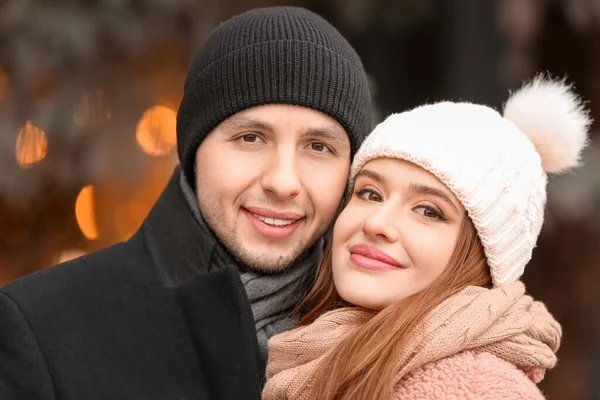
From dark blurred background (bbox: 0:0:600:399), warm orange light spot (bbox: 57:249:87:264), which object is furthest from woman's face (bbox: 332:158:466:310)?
warm orange light spot (bbox: 57:249:87:264)

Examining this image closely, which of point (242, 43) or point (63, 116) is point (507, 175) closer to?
point (242, 43)

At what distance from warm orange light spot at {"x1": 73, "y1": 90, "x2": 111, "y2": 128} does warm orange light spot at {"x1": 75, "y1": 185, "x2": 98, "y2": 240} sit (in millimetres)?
280

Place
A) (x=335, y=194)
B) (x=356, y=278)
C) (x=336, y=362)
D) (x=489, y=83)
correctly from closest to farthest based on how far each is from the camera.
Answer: (x=336, y=362), (x=356, y=278), (x=335, y=194), (x=489, y=83)

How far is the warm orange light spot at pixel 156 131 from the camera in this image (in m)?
4.46

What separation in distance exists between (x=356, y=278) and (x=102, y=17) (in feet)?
7.39

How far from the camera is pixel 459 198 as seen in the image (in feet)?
8.25

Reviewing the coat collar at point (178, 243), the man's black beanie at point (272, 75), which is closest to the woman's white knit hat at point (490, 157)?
the man's black beanie at point (272, 75)

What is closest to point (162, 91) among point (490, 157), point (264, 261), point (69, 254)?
point (69, 254)

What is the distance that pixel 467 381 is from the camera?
2.30 m

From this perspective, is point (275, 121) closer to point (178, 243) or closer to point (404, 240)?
point (178, 243)

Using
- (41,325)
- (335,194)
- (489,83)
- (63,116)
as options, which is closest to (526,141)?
(335,194)

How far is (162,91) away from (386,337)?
2.42 metres

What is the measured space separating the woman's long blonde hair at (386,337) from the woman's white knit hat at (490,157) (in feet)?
0.19

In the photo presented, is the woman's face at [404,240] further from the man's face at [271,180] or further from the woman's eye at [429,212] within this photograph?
the man's face at [271,180]
